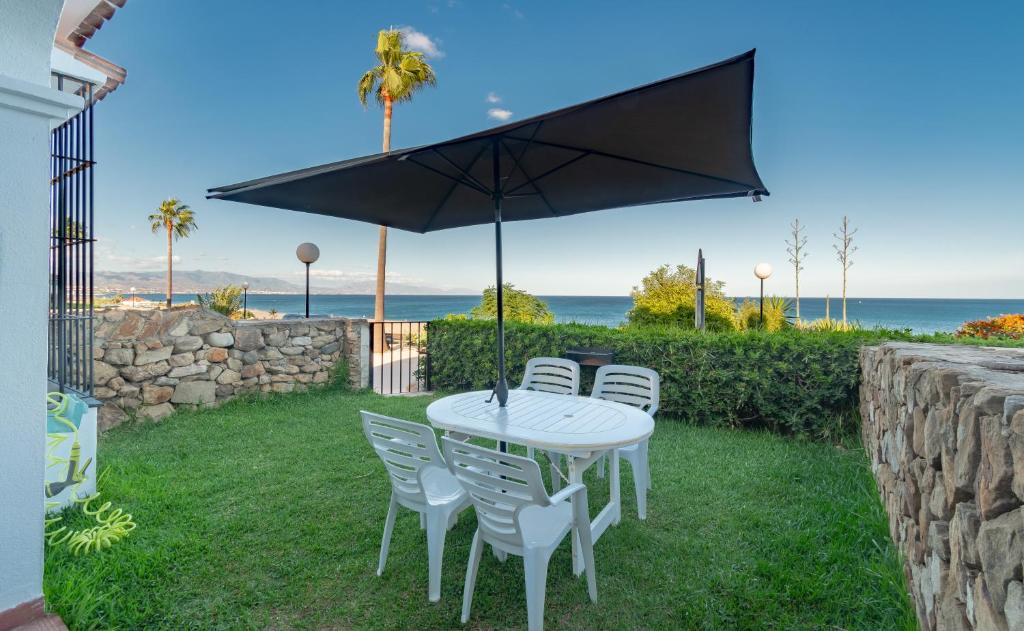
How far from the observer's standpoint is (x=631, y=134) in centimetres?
229

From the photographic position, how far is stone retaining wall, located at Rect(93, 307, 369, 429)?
469cm

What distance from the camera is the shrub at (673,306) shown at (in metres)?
8.59

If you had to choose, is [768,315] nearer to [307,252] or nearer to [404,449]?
[307,252]

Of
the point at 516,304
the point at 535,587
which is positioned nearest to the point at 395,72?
the point at 516,304

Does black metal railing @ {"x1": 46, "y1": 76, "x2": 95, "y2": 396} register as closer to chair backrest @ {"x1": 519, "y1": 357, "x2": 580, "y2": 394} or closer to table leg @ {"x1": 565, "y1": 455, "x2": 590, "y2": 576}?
chair backrest @ {"x1": 519, "y1": 357, "x2": 580, "y2": 394}

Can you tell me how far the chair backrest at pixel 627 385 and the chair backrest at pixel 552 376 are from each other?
0.21 metres

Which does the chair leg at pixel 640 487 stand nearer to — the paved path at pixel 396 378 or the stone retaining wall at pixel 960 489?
the stone retaining wall at pixel 960 489

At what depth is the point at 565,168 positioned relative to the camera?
304 cm

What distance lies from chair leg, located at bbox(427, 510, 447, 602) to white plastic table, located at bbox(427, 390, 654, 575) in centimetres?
44

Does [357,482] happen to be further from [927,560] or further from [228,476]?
[927,560]

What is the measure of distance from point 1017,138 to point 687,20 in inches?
551

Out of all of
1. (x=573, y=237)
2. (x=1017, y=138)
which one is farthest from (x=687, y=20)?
(x=573, y=237)

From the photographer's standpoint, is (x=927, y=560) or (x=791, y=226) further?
(x=791, y=226)

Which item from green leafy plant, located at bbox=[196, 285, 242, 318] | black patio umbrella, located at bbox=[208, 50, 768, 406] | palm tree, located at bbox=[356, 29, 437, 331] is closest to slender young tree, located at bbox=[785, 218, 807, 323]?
palm tree, located at bbox=[356, 29, 437, 331]
